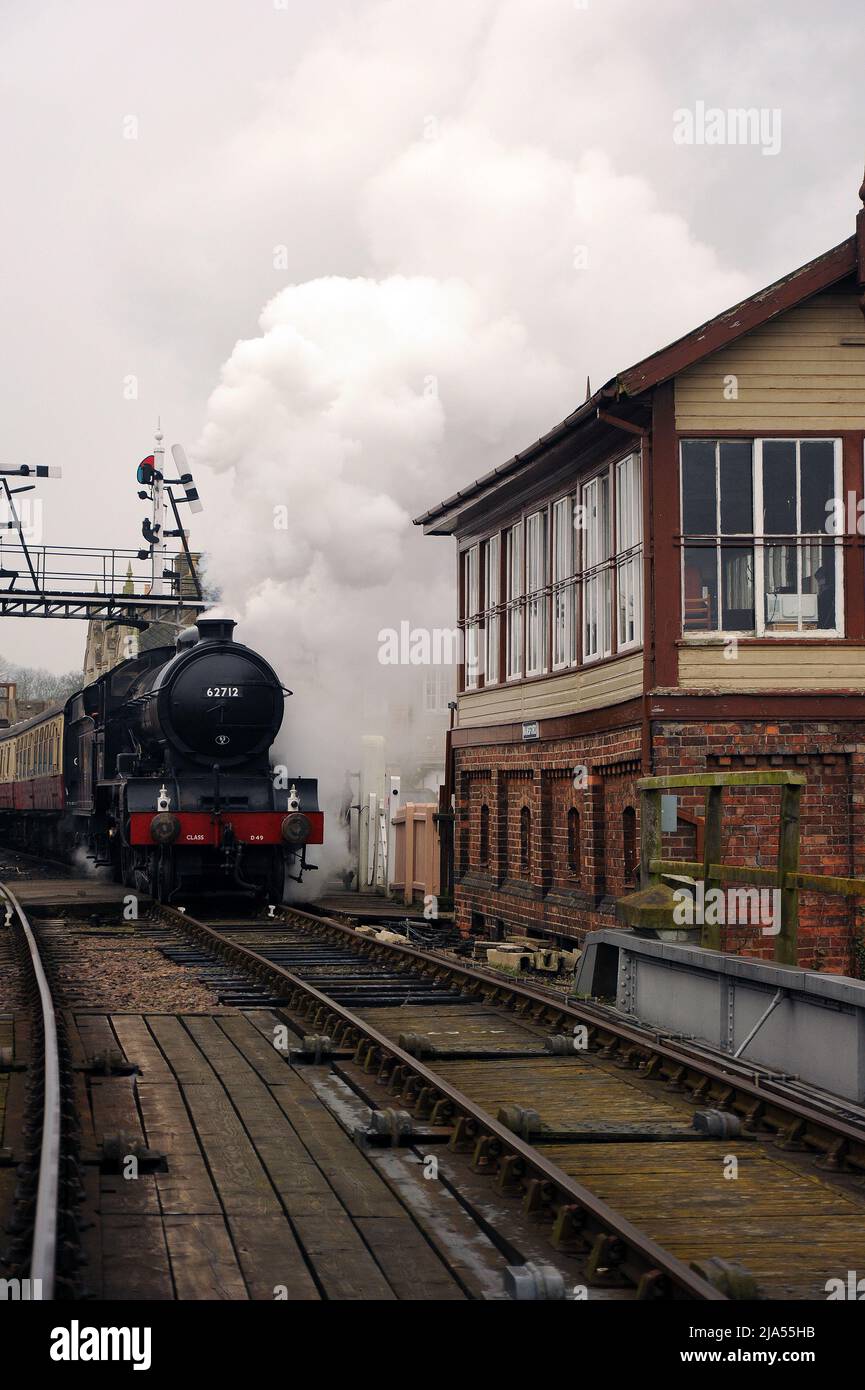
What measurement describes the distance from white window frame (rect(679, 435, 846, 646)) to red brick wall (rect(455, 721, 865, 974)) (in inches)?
29.9

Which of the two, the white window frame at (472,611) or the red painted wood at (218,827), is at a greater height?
the white window frame at (472,611)

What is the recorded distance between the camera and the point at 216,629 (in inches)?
818

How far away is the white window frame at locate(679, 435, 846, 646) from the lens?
42.4 ft

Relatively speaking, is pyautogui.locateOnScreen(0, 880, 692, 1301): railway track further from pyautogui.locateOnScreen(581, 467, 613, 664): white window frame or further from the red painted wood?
the red painted wood

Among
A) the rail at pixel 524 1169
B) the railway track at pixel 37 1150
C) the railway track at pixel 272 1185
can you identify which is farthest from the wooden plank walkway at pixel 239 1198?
the rail at pixel 524 1169

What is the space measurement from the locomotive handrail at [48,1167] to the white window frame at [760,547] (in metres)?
6.17

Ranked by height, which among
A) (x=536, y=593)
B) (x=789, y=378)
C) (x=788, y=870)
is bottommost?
(x=788, y=870)

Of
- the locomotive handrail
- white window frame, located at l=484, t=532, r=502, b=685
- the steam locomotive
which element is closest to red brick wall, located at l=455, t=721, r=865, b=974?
white window frame, located at l=484, t=532, r=502, b=685

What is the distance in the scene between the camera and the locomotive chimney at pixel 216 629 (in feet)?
67.9

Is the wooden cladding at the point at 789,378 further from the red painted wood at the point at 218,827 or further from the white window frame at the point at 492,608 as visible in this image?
the red painted wood at the point at 218,827

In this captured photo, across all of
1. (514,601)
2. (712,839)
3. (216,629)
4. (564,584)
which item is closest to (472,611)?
(514,601)

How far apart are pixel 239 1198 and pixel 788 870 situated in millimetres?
4092

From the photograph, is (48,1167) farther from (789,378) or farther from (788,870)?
(789,378)
